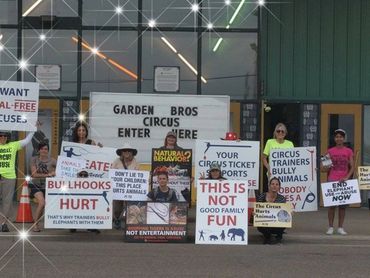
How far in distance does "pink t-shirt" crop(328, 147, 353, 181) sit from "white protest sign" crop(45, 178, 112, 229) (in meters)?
3.74

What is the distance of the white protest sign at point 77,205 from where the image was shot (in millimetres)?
10250

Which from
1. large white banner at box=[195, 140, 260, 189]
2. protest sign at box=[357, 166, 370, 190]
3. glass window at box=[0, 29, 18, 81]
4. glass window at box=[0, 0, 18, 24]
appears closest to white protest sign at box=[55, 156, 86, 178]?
large white banner at box=[195, 140, 260, 189]

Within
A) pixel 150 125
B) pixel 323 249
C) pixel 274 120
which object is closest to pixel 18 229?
pixel 150 125

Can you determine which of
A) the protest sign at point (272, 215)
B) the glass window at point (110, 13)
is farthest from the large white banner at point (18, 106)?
the glass window at point (110, 13)

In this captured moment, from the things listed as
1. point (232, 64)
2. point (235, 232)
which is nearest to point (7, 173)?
point (235, 232)

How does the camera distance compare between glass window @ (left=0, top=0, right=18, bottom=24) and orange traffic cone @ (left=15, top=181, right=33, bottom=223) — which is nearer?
orange traffic cone @ (left=15, top=181, right=33, bottom=223)

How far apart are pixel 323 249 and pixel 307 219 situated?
335 cm

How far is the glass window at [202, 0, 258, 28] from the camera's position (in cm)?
1558

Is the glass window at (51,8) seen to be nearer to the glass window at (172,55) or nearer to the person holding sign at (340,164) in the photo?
the glass window at (172,55)

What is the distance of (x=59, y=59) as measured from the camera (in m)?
15.5

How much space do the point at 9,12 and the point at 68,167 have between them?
607 centimetres

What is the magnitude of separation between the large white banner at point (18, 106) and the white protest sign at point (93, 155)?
0.75 meters

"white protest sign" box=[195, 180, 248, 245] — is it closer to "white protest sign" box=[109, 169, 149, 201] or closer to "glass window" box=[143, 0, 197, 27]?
"white protest sign" box=[109, 169, 149, 201]

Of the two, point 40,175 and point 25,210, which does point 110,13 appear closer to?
point 40,175
